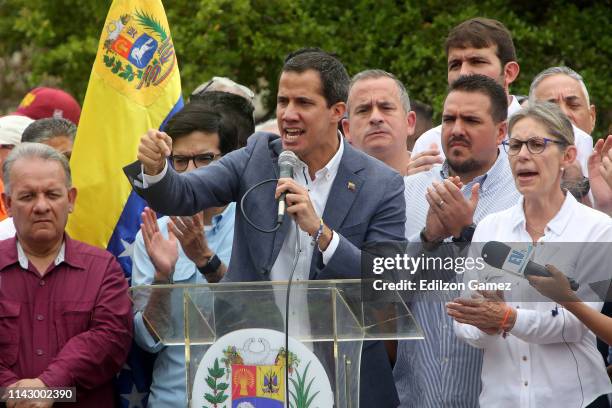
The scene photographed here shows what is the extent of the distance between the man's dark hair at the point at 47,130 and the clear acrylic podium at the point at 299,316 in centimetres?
307

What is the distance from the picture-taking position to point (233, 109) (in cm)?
755

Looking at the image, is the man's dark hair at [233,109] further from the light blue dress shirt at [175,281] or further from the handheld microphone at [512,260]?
the handheld microphone at [512,260]

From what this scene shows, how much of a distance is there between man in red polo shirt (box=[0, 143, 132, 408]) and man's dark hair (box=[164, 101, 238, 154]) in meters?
0.78

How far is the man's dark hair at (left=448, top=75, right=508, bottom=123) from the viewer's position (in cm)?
649

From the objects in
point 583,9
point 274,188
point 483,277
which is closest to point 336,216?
point 274,188

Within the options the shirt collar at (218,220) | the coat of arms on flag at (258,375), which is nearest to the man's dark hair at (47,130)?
the shirt collar at (218,220)

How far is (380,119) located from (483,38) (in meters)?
0.76

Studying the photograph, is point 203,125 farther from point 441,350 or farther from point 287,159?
point 441,350

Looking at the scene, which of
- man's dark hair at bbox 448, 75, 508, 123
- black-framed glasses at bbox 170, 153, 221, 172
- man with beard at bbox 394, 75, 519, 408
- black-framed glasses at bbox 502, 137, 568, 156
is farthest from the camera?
black-framed glasses at bbox 170, 153, 221, 172

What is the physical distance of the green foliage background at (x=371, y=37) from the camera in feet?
39.4

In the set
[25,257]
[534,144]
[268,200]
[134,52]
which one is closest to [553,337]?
[534,144]

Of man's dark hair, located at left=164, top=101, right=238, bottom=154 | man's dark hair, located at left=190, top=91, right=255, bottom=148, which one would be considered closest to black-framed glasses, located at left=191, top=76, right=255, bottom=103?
man's dark hair, located at left=190, top=91, right=255, bottom=148

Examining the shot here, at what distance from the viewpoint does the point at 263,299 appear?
208 inches

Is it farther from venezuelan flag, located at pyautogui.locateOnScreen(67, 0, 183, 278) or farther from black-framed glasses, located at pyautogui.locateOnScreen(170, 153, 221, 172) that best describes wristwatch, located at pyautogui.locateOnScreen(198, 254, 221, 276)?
venezuelan flag, located at pyautogui.locateOnScreen(67, 0, 183, 278)
